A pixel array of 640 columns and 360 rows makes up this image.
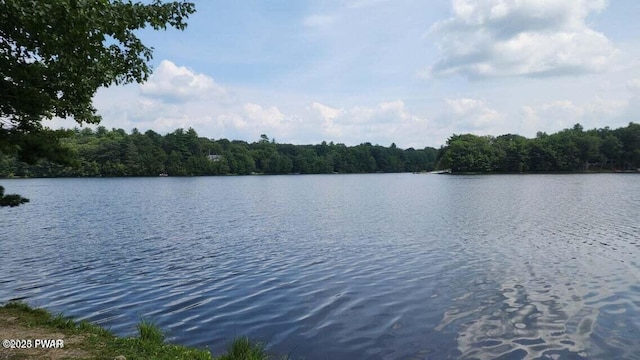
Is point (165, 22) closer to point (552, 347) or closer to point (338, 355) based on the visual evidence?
point (338, 355)

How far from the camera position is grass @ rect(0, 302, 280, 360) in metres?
8.64

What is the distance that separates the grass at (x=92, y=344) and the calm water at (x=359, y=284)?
1638 millimetres

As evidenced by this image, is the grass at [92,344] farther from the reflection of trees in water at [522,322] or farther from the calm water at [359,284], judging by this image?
the reflection of trees in water at [522,322]

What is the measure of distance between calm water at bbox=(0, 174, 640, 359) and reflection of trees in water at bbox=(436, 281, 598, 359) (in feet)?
0.19

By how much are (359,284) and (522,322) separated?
6301mm

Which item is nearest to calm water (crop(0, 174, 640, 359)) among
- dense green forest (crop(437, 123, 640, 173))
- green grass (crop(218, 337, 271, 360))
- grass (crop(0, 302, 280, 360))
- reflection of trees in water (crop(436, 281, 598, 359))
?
reflection of trees in water (crop(436, 281, 598, 359))

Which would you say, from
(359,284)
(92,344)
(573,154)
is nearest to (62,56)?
(92,344)

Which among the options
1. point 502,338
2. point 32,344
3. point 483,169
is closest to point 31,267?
point 32,344

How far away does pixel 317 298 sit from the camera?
51.3 ft

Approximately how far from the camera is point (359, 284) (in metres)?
17.4

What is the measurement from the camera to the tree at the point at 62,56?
7.77 metres

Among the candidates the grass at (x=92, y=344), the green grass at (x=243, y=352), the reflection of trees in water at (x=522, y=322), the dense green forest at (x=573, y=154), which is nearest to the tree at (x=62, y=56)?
the grass at (x=92, y=344)

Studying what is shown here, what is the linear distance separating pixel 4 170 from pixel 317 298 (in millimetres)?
179745

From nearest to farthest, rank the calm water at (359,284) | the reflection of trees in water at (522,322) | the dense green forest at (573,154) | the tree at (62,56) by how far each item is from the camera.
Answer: the tree at (62,56), the reflection of trees in water at (522,322), the calm water at (359,284), the dense green forest at (573,154)
